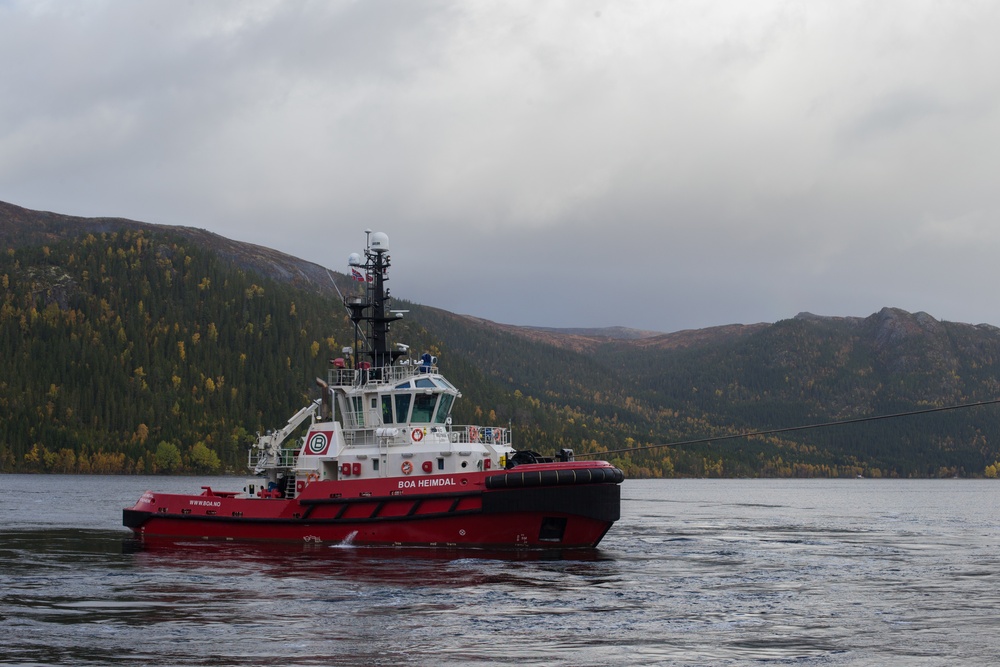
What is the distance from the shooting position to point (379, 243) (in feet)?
131

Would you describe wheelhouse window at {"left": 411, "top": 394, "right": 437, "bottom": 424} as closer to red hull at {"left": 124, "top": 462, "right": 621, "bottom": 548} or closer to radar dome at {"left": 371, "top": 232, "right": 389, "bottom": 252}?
red hull at {"left": 124, "top": 462, "right": 621, "bottom": 548}

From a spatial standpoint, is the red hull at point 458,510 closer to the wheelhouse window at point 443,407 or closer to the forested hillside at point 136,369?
the wheelhouse window at point 443,407

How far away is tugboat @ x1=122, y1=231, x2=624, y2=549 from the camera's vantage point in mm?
34062

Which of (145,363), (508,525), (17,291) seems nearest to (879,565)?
(508,525)

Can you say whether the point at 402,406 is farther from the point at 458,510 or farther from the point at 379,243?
the point at 379,243

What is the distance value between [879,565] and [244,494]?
2173cm

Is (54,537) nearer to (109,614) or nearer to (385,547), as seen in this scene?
(385,547)

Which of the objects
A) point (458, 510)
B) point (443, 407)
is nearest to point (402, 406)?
point (443, 407)

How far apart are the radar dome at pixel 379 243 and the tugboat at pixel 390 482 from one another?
0.12 ft

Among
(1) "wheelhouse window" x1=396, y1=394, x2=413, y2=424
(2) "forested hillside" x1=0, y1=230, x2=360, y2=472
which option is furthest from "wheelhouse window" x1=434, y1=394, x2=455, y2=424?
(2) "forested hillside" x1=0, y1=230, x2=360, y2=472

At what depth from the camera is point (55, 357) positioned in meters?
164

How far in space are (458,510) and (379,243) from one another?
10.7 m

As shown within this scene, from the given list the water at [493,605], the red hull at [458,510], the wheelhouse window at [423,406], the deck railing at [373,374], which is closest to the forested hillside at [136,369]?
the water at [493,605]

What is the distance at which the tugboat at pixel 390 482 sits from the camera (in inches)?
1341
